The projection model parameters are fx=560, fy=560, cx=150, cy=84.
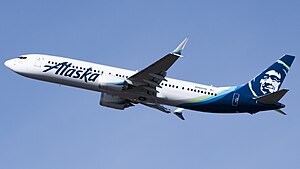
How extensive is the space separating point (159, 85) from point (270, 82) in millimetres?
13231

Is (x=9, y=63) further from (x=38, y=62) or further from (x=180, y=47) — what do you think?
(x=180, y=47)

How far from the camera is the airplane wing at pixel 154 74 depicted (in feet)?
187

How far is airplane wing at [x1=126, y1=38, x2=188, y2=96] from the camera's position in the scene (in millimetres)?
56906

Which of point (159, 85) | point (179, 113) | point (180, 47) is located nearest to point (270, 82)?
point (179, 113)

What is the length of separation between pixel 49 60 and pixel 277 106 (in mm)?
26493

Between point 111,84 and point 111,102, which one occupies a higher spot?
point 111,84

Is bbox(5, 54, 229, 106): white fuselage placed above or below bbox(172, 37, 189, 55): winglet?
below

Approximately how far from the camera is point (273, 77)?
215ft

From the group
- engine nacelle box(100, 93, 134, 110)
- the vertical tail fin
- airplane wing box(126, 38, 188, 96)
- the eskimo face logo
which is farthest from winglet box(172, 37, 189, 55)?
engine nacelle box(100, 93, 134, 110)

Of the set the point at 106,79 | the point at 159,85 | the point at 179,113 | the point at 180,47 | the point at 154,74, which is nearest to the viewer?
the point at 180,47

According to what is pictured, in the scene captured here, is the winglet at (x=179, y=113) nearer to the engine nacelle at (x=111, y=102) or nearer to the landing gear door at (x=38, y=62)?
the engine nacelle at (x=111, y=102)

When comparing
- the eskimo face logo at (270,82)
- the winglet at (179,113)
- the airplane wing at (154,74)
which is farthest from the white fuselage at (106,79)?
the winglet at (179,113)

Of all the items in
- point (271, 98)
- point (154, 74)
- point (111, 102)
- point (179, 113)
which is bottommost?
point (179, 113)

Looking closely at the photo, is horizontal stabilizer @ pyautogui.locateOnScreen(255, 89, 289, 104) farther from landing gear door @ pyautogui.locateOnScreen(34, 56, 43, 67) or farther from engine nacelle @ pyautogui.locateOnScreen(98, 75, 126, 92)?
landing gear door @ pyautogui.locateOnScreen(34, 56, 43, 67)
